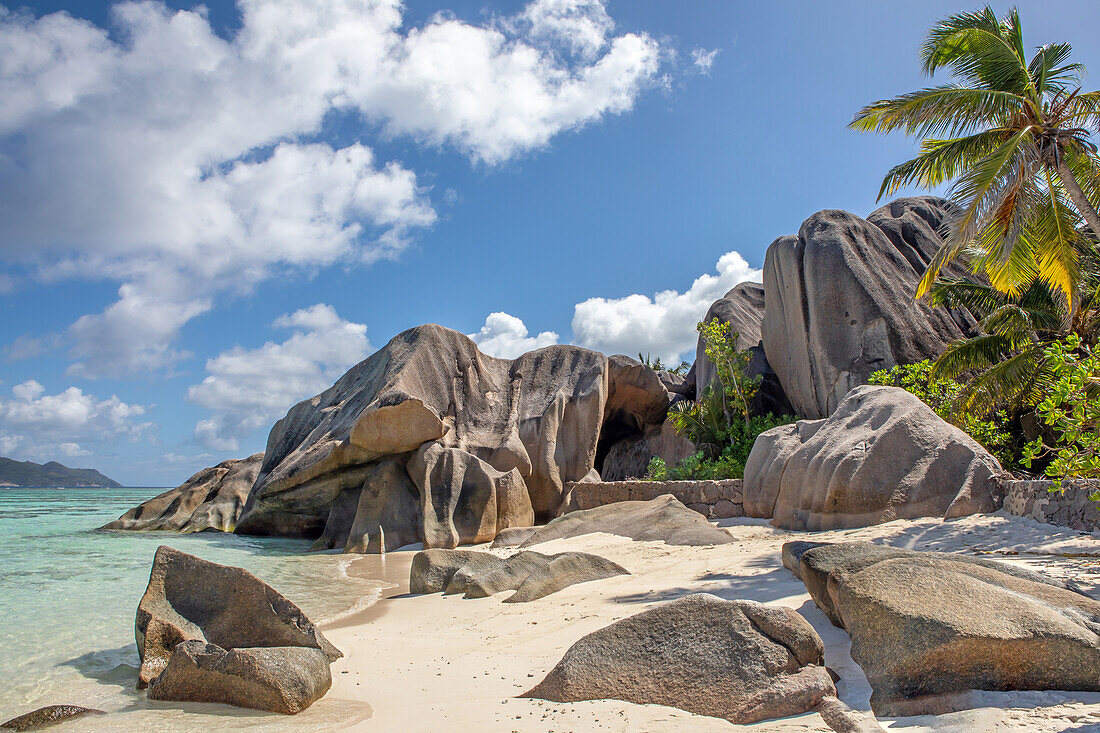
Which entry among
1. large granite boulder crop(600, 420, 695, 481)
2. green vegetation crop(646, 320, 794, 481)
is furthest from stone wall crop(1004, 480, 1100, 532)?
large granite boulder crop(600, 420, 695, 481)

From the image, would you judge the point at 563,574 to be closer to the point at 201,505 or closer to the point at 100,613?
the point at 100,613

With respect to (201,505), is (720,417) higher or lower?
higher

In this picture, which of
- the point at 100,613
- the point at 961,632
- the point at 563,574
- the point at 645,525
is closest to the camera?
the point at 961,632

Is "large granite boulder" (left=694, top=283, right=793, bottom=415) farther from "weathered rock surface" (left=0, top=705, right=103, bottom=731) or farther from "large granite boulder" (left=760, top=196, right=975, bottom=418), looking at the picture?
"weathered rock surface" (left=0, top=705, right=103, bottom=731)

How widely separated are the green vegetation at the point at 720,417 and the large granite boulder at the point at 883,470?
6.68 metres

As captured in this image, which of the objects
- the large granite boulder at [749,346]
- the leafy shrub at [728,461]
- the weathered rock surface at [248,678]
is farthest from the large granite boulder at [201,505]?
the weathered rock surface at [248,678]

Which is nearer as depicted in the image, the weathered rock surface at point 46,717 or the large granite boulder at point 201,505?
the weathered rock surface at point 46,717

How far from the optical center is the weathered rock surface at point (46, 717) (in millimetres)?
3660

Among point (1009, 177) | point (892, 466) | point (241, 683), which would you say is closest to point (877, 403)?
point (892, 466)

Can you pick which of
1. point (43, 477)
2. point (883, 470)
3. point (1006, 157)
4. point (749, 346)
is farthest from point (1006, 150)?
point (43, 477)

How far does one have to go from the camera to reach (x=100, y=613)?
7.16 m

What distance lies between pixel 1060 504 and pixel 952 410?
22.0 feet

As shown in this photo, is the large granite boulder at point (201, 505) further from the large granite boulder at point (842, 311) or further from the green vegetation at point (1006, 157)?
the green vegetation at point (1006, 157)

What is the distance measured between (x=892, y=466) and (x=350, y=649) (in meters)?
6.37
